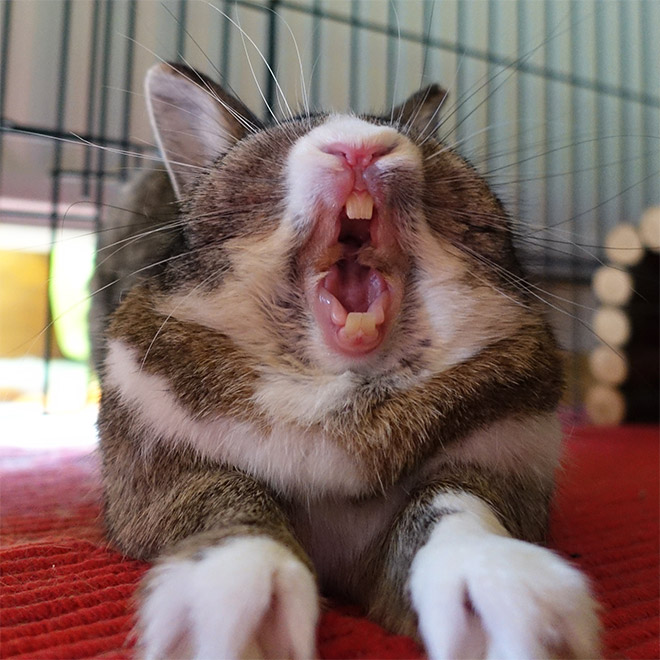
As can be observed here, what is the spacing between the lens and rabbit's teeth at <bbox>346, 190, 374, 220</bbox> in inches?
26.6

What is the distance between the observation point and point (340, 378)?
26.5 inches

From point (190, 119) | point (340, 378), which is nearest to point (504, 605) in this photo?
point (340, 378)

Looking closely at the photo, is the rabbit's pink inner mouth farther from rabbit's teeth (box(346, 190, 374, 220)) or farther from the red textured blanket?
the red textured blanket

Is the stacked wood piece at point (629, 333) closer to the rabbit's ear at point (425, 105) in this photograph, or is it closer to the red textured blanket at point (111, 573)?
the red textured blanket at point (111, 573)

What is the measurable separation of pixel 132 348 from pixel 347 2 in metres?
2.35

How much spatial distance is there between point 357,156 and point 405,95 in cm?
227

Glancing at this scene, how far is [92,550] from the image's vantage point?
2.76 ft

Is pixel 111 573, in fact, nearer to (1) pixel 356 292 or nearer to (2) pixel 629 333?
(1) pixel 356 292

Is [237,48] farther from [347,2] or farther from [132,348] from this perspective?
[132,348]

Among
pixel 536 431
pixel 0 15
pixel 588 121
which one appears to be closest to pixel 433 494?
pixel 536 431

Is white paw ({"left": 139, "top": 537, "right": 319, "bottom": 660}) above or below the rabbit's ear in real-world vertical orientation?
below

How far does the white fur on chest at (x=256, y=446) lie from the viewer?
0.64m

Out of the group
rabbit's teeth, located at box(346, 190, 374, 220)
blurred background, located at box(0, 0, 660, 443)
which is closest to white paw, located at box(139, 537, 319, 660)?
rabbit's teeth, located at box(346, 190, 374, 220)

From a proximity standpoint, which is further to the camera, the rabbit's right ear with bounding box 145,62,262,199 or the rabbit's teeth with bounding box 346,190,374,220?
the rabbit's right ear with bounding box 145,62,262,199
